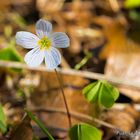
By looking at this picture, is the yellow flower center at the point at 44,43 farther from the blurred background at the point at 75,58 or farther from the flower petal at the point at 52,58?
the blurred background at the point at 75,58

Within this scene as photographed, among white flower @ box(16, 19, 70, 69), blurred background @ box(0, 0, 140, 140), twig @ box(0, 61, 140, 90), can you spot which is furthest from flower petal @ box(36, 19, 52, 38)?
twig @ box(0, 61, 140, 90)

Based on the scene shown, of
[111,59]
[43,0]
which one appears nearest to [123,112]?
[111,59]

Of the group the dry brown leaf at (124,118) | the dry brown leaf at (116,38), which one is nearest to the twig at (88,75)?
the dry brown leaf at (124,118)

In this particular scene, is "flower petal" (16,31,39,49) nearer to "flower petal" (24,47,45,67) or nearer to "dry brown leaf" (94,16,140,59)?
"flower petal" (24,47,45,67)

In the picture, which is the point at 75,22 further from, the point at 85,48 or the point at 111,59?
the point at 111,59

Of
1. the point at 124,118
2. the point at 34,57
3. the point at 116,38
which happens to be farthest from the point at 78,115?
the point at 116,38

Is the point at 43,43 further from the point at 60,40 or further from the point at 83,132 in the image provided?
the point at 83,132
